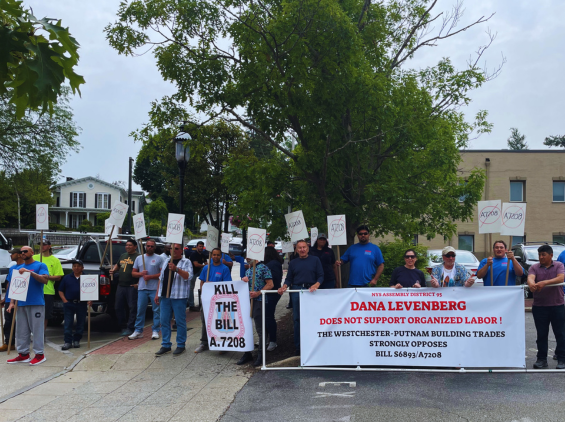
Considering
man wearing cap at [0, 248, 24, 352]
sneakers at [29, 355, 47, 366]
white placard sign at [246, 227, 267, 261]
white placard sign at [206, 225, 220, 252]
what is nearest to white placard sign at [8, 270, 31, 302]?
man wearing cap at [0, 248, 24, 352]

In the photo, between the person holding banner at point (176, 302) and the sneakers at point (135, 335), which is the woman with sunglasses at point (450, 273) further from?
the sneakers at point (135, 335)

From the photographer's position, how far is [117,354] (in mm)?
9078

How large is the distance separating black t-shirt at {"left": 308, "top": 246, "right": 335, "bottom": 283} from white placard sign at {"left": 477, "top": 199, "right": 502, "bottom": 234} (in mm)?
2927

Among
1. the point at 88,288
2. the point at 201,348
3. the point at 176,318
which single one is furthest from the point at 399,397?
the point at 88,288

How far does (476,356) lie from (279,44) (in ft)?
17.8

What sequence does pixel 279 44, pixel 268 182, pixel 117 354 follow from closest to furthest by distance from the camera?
pixel 279 44 → pixel 117 354 → pixel 268 182

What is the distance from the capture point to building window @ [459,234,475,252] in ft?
102

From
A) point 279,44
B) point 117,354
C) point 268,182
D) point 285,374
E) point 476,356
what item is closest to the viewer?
point 476,356

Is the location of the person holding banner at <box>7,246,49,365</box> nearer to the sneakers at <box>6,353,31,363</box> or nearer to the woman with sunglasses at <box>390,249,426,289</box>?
the sneakers at <box>6,353,31,363</box>

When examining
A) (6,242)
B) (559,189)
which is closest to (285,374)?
(6,242)

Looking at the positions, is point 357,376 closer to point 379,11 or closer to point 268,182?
point 268,182

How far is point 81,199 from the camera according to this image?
7181cm

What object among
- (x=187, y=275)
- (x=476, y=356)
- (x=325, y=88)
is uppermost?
(x=325, y=88)

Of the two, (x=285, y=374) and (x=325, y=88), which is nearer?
(x=285, y=374)
